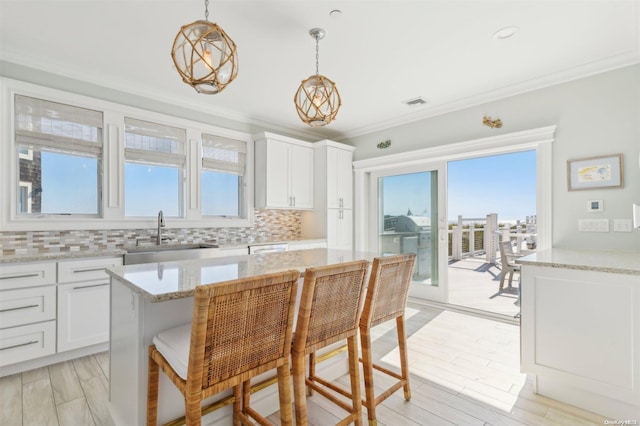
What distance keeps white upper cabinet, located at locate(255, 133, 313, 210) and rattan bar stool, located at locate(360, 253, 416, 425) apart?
2.68 metres

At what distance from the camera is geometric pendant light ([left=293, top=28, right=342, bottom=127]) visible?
2.08 metres

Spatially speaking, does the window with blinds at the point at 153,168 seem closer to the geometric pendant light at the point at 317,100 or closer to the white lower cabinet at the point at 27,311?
the white lower cabinet at the point at 27,311

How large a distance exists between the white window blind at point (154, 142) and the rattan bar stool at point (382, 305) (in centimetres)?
296

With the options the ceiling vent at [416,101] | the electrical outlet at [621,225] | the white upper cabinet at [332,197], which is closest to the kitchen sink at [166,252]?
the white upper cabinet at [332,197]

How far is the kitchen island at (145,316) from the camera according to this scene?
1.39 m

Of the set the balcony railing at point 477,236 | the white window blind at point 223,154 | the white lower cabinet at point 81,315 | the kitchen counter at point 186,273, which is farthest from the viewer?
the balcony railing at point 477,236

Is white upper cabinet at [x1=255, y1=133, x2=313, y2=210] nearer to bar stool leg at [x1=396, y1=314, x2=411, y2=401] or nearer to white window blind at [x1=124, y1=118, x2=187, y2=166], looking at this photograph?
white window blind at [x1=124, y1=118, x2=187, y2=166]

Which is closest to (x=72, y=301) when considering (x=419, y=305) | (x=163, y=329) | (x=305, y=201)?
(x=163, y=329)

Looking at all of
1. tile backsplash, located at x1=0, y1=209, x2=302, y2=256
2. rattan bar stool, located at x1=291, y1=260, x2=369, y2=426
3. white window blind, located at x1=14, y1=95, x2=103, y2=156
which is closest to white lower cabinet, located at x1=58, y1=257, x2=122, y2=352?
tile backsplash, located at x1=0, y1=209, x2=302, y2=256

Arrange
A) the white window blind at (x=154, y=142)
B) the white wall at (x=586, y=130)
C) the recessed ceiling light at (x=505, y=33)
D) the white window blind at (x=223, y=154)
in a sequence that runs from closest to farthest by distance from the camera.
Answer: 1. the recessed ceiling light at (x=505, y=33)
2. the white wall at (x=586, y=130)
3. the white window blind at (x=154, y=142)
4. the white window blind at (x=223, y=154)

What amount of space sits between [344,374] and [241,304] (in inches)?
62.6

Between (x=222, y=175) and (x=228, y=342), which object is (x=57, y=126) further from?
(x=228, y=342)

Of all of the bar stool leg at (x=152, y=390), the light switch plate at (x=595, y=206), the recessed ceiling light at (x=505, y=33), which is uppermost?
the recessed ceiling light at (x=505, y=33)

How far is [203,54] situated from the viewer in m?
1.54
